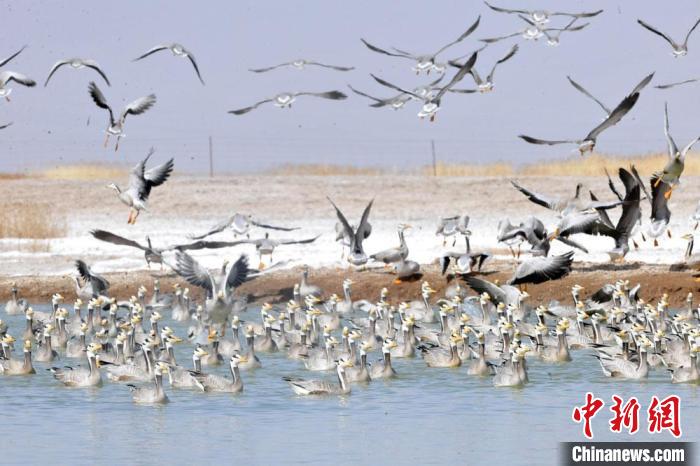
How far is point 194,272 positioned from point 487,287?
4.13 metres

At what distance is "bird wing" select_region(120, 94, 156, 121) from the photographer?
83.0 feet

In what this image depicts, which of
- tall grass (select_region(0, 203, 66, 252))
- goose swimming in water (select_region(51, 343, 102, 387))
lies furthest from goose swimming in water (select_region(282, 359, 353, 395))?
tall grass (select_region(0, 203, 66, 252))

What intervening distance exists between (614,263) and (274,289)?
18.7 feet

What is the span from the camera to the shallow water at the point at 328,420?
1389 cm

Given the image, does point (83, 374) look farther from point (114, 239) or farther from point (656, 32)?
point (656, 32)

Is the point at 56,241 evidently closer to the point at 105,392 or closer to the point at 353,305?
the point at 353,305

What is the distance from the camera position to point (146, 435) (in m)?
14.9

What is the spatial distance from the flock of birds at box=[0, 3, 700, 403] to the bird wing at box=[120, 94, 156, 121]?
1.1 inches

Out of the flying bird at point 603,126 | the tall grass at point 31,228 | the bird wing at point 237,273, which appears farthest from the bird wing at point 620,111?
the tall grass at point 31,228

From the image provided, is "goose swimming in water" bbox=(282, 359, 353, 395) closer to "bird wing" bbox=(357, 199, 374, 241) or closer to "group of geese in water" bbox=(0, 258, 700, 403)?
"group of geese in water" bbox=(0, 258, 700, 403)

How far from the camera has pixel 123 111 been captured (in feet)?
83.9

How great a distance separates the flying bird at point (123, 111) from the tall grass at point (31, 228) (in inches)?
233

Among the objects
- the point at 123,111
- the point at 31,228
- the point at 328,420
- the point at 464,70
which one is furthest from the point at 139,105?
the point at 328,420

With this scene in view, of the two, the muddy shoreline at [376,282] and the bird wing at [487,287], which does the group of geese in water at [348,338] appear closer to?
the bird wing at [487,287]
